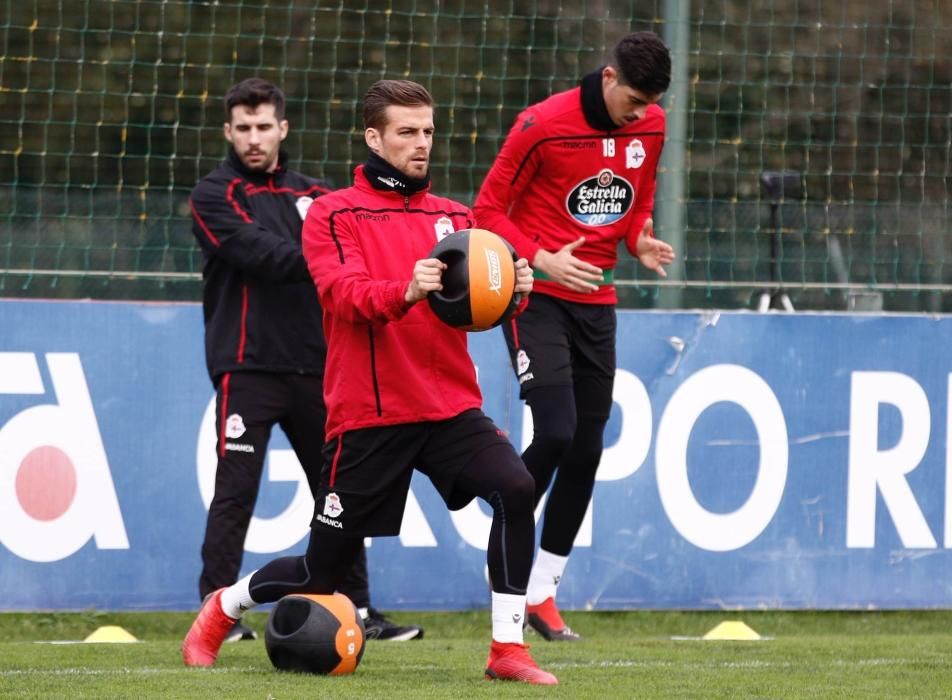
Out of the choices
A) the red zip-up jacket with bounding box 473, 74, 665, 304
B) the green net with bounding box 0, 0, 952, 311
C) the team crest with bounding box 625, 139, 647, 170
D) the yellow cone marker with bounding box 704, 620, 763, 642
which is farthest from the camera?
the green net with bounding box 0, 0, 952, 311

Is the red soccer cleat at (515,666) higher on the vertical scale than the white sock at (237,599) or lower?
lower

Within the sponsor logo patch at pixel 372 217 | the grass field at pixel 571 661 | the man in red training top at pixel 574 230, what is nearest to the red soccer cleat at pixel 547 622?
the man in red training top at pixel 574 230

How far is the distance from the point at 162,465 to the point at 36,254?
117 centimetres

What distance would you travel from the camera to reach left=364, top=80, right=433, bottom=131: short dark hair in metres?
5.83

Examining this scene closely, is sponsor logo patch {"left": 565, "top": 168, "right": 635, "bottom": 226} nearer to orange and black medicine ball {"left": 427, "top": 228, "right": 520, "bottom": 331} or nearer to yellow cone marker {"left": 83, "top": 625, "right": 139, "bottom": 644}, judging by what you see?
orange and black medicine ball {"left": 427, "top": 228, "right": 520, "bottom": 331}

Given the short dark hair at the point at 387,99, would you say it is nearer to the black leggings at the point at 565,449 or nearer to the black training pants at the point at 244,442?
the black leggings at the point at 565,449

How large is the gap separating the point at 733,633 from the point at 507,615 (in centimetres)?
255

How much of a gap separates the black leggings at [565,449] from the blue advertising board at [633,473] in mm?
1027

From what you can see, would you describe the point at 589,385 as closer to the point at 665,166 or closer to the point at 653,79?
the point at 653,79

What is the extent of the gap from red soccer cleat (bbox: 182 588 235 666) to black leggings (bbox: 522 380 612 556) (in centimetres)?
131

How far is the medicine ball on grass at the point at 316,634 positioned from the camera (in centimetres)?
598

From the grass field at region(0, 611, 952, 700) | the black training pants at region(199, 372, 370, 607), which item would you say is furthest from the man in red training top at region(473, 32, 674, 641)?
the black training pants at region(199, 372, 370, 607)

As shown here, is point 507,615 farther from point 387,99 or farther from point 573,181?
point 573,181

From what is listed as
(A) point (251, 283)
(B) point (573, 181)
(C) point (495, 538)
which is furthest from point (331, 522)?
(B) point (573, 181)
